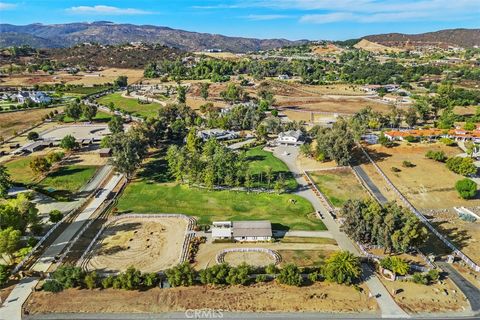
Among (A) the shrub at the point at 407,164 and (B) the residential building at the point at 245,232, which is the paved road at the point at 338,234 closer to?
(B) the residential building at the point at 245,232

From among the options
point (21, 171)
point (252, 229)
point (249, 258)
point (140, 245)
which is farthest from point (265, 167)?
point (21, 171)

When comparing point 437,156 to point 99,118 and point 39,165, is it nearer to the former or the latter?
point 39,165

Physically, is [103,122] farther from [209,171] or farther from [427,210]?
[427,210]

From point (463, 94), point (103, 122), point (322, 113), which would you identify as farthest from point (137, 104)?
point (463, 94)

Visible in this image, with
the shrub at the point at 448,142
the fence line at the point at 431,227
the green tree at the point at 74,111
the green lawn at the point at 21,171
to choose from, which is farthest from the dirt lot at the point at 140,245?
the shrub at the point at 448,142

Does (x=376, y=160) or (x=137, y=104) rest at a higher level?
(x=137, y=104)

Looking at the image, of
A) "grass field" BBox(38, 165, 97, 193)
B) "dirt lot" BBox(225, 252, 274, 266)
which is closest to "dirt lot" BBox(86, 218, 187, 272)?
"dirt lot" BBox(225, 252, 274, 266)
